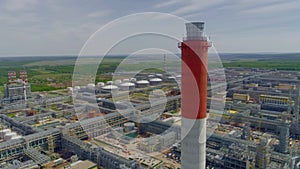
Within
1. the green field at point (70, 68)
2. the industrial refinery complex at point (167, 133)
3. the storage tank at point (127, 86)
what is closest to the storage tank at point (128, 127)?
the industrial refinery complex at point (167, 133)

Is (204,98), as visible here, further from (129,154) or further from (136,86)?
(136,86)

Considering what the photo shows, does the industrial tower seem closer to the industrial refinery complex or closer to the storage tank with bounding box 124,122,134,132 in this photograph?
the industrial refinery complex

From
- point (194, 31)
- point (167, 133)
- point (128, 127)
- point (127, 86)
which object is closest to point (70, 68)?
point (127, 86)

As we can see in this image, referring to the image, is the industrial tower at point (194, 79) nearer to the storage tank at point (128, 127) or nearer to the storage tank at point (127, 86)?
the storage tank at point (128, 127)

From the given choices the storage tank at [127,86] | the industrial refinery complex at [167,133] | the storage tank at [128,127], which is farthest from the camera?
the storage tank at [127,86]

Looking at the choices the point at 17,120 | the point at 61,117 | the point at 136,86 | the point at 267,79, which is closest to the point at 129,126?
the point at 61,117

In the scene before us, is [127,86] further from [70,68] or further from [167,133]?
[70,68]

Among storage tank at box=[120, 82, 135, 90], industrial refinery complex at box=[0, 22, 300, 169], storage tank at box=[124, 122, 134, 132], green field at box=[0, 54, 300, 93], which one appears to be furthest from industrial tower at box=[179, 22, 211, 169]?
storage tank at box=[120, 82, 135, 90]
